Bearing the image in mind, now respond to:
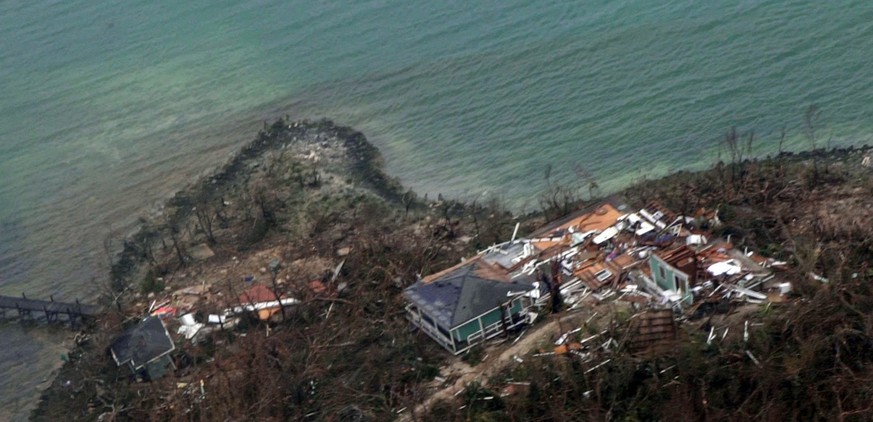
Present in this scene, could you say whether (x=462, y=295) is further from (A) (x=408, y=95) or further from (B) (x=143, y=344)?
(A) (x=408, y=95)

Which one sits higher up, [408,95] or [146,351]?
[408,95]

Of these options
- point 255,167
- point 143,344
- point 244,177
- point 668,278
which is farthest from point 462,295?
point 255,167

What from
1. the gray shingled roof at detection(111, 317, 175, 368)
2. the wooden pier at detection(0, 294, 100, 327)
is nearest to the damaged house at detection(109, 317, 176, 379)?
the gray shingled roof at detection(111, 317, 175, 368)

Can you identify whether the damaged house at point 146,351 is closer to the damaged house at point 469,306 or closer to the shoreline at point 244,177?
the shoreline at point 244,177

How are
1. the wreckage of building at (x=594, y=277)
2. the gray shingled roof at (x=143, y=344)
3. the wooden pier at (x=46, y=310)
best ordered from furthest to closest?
the wooden pier at (x=46, y=310), the gray shingled roof at (x=143, y=344), the wreckage of building at (x=594, y=277)

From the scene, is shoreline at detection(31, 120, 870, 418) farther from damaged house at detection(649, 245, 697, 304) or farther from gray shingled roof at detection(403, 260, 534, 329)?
damaged house at detection(649, 245, 697, 304)

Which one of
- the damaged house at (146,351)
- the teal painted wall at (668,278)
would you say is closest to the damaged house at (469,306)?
the teal painted wall at (668,278)
